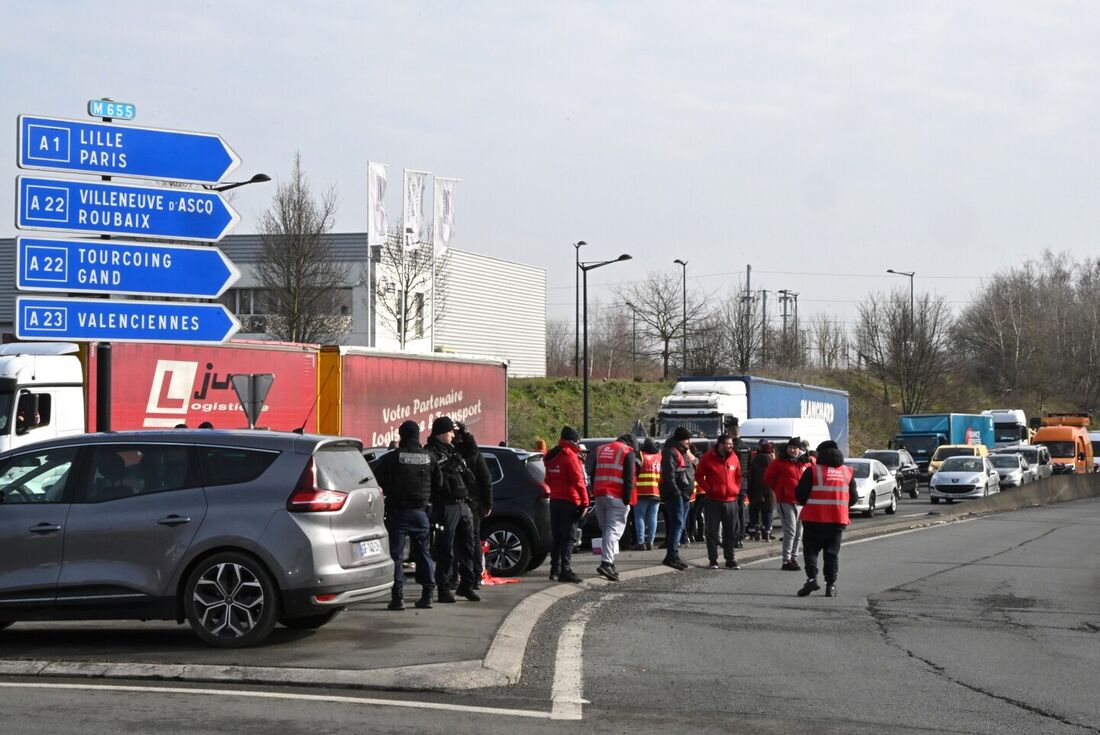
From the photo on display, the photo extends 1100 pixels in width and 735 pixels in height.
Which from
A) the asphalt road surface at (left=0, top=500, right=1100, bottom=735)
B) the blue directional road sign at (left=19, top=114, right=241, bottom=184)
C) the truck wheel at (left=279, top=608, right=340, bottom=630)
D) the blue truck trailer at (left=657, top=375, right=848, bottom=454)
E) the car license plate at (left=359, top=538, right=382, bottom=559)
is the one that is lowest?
the asphalt road surface at (left=0, top=500, right=1100, bottom=735)

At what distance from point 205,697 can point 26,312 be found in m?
8.60

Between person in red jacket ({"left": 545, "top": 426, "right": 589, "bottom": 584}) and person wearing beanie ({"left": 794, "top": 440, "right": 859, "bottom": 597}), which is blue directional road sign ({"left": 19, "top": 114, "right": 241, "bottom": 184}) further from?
person wearing beanie ({"left": 794, "top": 440, "right": 859, "bottom": 597})

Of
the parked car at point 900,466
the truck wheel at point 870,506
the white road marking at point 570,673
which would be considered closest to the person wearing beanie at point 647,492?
the white road marking at point 570,673

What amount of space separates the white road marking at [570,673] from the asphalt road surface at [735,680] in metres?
0.02

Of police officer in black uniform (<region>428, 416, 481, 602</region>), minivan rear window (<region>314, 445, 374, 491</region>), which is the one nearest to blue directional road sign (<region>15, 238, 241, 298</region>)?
police officer in black uniform (<region>428, 416, 481, 602</region>)

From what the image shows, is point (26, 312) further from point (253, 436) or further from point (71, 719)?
point (71, 719)

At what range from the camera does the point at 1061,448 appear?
5697 cm

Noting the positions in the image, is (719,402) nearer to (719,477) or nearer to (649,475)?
(649,475)

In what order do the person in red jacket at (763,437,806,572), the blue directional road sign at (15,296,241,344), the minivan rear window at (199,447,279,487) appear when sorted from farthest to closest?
the person in red jacket at (763,437,806,572) → the blue directional road sign at (15,296,241,344) → the minivan rear window at (199,447,279,487)

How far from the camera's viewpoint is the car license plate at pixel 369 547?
1020 cm

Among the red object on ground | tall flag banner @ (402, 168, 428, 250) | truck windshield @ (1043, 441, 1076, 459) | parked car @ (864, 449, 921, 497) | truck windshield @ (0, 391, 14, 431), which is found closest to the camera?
the red object on ground

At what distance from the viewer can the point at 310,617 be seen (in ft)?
35.0

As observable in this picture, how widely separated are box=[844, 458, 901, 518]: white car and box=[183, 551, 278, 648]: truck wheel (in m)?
23.0

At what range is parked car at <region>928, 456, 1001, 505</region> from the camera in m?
39.0
